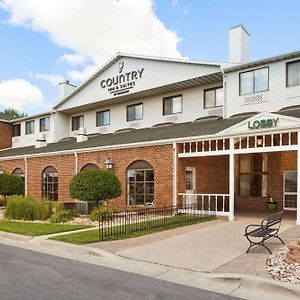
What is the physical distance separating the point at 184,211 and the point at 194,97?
891 cm

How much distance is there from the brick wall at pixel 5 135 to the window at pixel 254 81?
2489 cm

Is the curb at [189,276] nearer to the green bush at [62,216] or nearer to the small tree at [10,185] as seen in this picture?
the green bush at [62,216]

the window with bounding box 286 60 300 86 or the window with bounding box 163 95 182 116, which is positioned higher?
the window with bounding box 286 60 300 86

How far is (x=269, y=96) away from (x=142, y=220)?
9496 millimetres

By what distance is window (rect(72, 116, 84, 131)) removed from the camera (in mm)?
30948

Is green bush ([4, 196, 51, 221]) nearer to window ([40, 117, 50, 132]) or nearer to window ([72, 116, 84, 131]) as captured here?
window ([72, 116, 84, 131])

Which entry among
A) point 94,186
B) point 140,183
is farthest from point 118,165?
point 94,186

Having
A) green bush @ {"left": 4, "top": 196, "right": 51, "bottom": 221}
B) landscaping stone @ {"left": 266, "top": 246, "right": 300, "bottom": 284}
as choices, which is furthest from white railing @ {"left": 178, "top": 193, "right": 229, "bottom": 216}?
landscaping stone @ {"left": 266, "top": 246, "right": 300, "bottom": 284}

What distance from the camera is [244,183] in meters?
20.3

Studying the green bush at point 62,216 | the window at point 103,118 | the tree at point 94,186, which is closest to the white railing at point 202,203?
the tree at point 94,186

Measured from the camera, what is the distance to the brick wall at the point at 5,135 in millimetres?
35719

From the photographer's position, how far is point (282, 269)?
7191 mm

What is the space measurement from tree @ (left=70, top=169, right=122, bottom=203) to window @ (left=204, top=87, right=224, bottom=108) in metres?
8.94

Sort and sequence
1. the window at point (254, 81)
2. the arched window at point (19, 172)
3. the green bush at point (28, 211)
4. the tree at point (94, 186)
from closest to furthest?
the tree at point (94, 186) → the green bush at point (28, 211) → the window at point (254, 81) → the arched window at point (19, 172)
